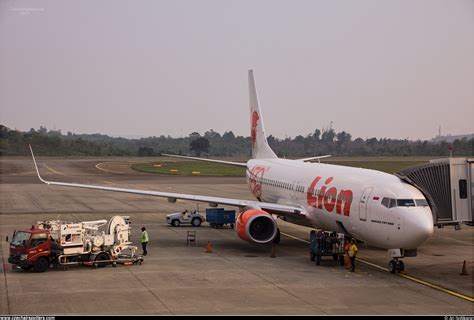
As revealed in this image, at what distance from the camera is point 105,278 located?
28.6 meters

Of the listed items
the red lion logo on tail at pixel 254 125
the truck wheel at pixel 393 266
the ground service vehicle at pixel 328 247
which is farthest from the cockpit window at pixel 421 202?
the red lion logo on tail at pixel 254 125

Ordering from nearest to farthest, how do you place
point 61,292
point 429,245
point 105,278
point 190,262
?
point 61,292 → point 105,278 → point 190,262 → point 429,245

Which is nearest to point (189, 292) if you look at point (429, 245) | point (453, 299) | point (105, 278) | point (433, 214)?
point (105, 278)

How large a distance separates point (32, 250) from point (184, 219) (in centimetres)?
1999

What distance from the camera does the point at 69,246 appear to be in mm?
31094

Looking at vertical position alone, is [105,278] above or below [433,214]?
below

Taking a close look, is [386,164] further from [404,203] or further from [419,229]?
[419,229]

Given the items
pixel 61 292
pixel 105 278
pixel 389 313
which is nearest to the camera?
pixel 389 313

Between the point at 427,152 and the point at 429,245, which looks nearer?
the point at 429,245

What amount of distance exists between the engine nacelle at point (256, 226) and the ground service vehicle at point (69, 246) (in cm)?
597

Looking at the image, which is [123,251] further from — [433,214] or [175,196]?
[433,214]

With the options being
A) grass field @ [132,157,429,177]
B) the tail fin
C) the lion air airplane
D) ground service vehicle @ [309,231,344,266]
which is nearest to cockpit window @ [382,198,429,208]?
the lion air airplane

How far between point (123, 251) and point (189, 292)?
10.4 m

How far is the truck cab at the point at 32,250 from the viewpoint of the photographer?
29719 mm
